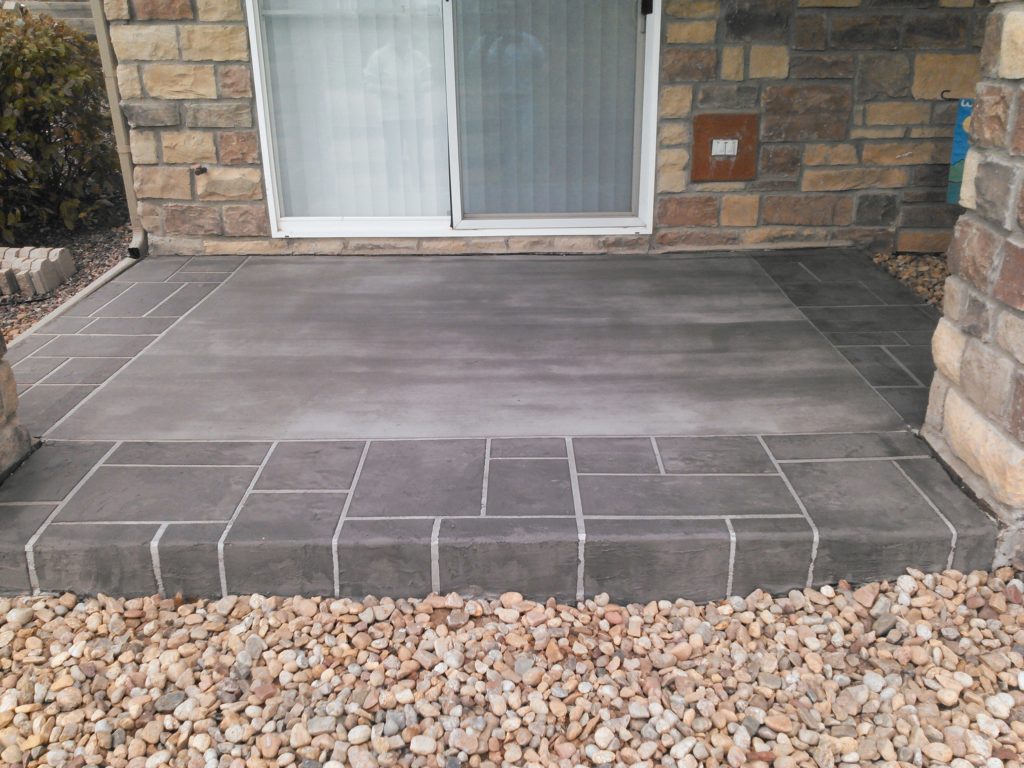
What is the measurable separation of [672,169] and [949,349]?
216 centimetres

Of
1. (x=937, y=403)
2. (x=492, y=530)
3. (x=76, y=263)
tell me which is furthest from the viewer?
(x=76, y=263)

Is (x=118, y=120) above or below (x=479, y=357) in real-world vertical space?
above

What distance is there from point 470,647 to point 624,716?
1.29 ft

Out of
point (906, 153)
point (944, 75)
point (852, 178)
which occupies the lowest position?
point (852, 178)

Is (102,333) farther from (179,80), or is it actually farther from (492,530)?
(492,530)

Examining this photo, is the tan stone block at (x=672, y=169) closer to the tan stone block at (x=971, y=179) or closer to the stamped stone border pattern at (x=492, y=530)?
the tan stone block at (x=971, y=179)

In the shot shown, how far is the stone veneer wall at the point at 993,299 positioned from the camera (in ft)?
6.82

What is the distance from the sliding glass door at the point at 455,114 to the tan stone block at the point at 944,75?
1.28 metres

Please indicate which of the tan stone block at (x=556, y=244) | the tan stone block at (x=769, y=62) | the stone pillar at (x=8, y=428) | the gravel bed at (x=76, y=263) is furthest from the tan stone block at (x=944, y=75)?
the gravel bed at (x=76, y=263)

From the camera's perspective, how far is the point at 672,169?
431 centimetres

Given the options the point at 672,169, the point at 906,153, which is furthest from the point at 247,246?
the point at 906,153

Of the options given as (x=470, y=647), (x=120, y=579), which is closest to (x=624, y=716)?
(x=470, y=647)

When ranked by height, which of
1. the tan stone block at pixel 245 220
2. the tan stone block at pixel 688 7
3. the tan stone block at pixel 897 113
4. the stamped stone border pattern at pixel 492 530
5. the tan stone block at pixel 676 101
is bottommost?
the stamped stone border pattern at pixel 492 530

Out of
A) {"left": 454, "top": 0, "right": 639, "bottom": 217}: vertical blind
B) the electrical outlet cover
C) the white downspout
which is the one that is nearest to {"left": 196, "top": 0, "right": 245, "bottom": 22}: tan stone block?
the white downspout
